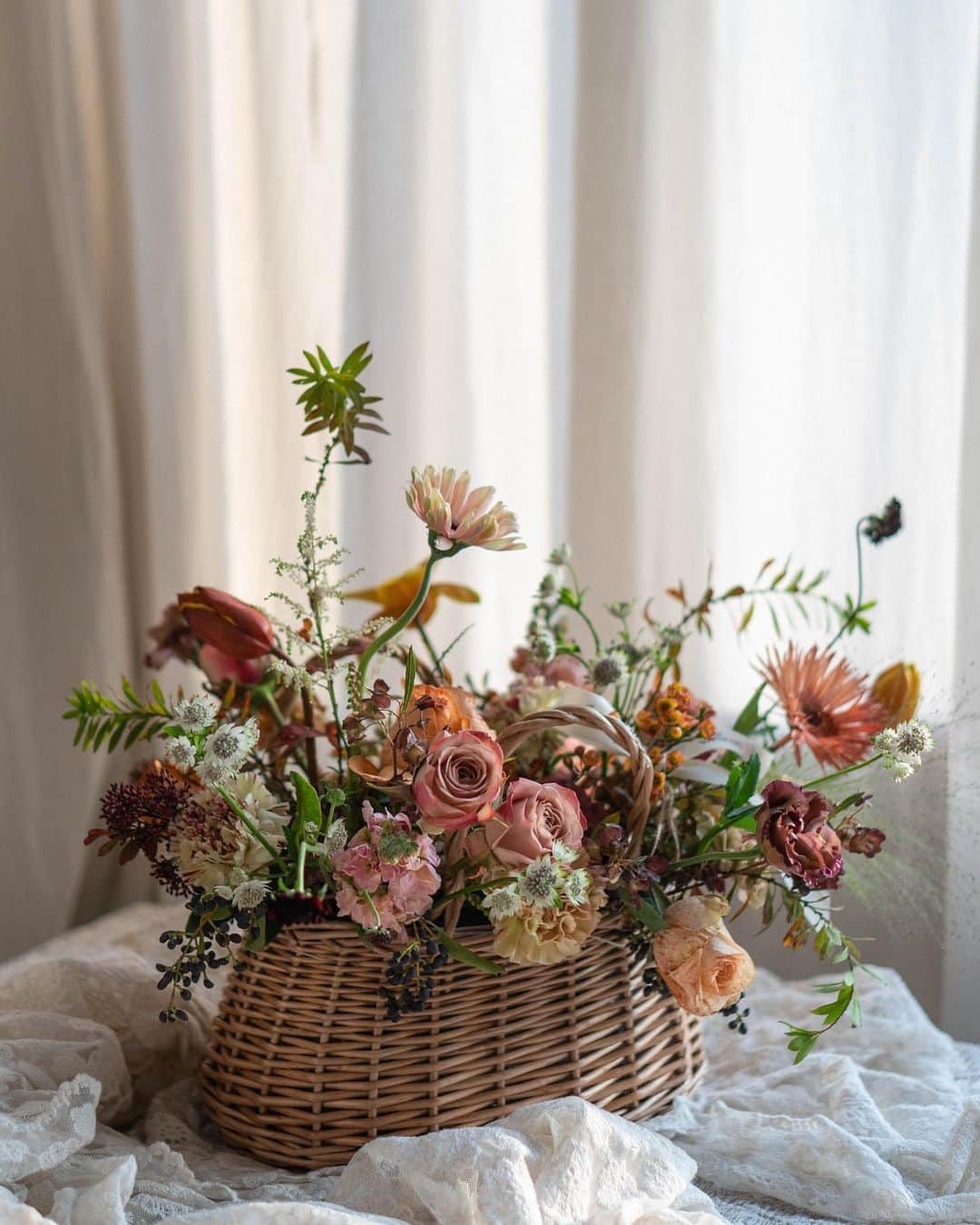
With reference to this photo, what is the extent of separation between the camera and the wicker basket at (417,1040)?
77 centimetres

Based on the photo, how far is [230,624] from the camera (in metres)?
0.83

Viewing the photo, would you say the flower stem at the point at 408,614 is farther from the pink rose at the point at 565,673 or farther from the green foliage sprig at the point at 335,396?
the pink rose at the point at 565,673

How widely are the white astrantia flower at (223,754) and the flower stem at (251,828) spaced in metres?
0.03

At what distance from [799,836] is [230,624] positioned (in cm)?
42

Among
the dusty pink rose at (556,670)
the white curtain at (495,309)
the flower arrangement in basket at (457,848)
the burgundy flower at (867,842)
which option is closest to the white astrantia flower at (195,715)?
the flower arrangement in basket at (457,848)

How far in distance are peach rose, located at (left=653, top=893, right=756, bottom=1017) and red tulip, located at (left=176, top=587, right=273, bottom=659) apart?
345 millimetres

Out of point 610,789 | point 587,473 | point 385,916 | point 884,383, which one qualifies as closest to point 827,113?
point 884,383

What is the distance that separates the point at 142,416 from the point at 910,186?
0.84 metres

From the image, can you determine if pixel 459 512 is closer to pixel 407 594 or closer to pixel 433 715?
pixel 433 715

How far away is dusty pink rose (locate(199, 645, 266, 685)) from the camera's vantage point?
95 cm

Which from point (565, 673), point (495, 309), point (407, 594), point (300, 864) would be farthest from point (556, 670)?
point (495, 309)

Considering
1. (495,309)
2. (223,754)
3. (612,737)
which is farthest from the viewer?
(495,309)

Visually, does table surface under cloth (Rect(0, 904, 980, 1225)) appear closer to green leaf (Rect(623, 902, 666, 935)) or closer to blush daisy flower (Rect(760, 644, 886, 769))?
green leaf (Rect(623, 902, 666, 935))

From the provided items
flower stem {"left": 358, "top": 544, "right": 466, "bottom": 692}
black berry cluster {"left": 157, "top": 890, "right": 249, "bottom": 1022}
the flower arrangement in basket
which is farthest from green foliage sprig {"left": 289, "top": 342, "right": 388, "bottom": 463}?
black berry cluster {"left": 157, "top": 890, "right": 249, "bottom": 1022}
